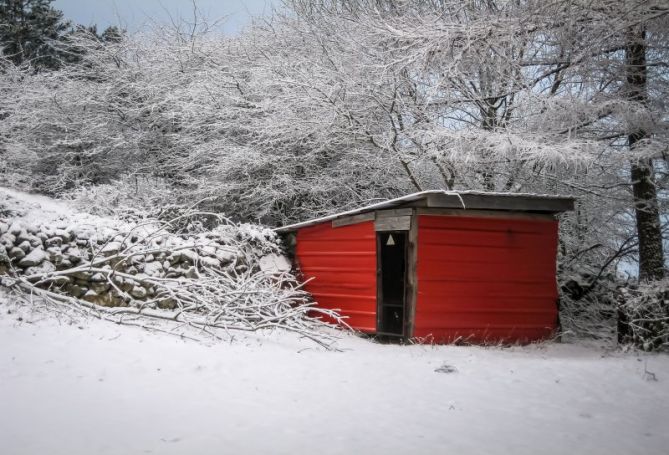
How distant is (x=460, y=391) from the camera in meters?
5.16

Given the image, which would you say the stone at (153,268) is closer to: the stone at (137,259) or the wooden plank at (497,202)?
the stone at (137,259)

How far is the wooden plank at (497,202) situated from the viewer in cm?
824

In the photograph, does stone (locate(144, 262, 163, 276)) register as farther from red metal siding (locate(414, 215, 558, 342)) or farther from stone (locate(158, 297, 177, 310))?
red metal siding (locate(414, 215, 558, 342))

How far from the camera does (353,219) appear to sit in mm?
9945

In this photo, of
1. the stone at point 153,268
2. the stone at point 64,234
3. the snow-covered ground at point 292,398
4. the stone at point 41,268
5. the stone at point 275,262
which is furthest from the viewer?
the stone at point 275,262

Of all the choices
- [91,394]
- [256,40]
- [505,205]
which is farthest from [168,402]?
[256,40]

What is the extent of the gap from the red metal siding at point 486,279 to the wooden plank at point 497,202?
1.39 ft

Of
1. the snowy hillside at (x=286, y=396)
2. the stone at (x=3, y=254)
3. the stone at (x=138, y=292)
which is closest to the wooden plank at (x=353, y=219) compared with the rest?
the snowy hillside at (x=286, y=396)

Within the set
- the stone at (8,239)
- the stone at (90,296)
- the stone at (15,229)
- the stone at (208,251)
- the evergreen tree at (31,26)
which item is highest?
the evergreen tree at (31,26)

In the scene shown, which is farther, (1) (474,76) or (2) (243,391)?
(1) (474,76)

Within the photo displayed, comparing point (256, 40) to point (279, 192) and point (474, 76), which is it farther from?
point (474, 76)

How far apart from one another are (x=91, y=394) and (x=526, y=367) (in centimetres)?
452

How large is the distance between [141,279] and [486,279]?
5.23 m

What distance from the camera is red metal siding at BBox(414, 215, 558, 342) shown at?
28.8ft
